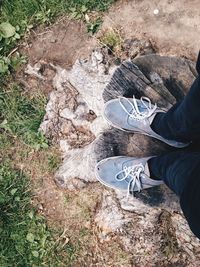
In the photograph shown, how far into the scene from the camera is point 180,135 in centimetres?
276

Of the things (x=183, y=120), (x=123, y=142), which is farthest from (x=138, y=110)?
(x=183, y=120)

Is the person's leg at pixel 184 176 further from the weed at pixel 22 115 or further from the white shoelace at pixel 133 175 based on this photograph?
the weed at pixel 22 115

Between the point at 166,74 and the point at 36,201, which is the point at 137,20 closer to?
the point at 166,74

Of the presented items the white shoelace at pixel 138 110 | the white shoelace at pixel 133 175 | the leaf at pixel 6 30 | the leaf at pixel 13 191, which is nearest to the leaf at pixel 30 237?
the leaf at pixel 13 191

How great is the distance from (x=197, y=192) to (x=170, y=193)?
39.5 inches

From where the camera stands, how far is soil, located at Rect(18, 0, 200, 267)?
3492 mm

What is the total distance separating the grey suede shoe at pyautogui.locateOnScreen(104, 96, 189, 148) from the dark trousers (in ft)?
0.17

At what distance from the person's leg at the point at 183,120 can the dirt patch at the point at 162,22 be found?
2.63 ft

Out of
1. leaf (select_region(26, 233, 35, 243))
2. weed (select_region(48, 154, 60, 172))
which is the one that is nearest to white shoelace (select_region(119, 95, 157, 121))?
weed (select_region(48, 154, 60, 172))

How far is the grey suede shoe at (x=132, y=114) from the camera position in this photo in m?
3.05

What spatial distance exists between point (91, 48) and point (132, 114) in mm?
776

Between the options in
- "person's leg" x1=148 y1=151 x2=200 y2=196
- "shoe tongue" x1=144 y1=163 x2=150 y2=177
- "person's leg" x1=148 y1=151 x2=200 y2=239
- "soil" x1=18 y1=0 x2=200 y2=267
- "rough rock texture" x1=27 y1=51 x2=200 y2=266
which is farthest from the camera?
"soil" x1=18 y1=0 x2=200 y2=267

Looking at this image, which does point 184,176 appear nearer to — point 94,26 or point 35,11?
point 94,26

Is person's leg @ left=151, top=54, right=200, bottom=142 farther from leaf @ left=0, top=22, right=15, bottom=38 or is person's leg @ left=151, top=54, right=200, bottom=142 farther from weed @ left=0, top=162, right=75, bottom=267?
leaf @ left=0, top=22, right=15, bottom=38
